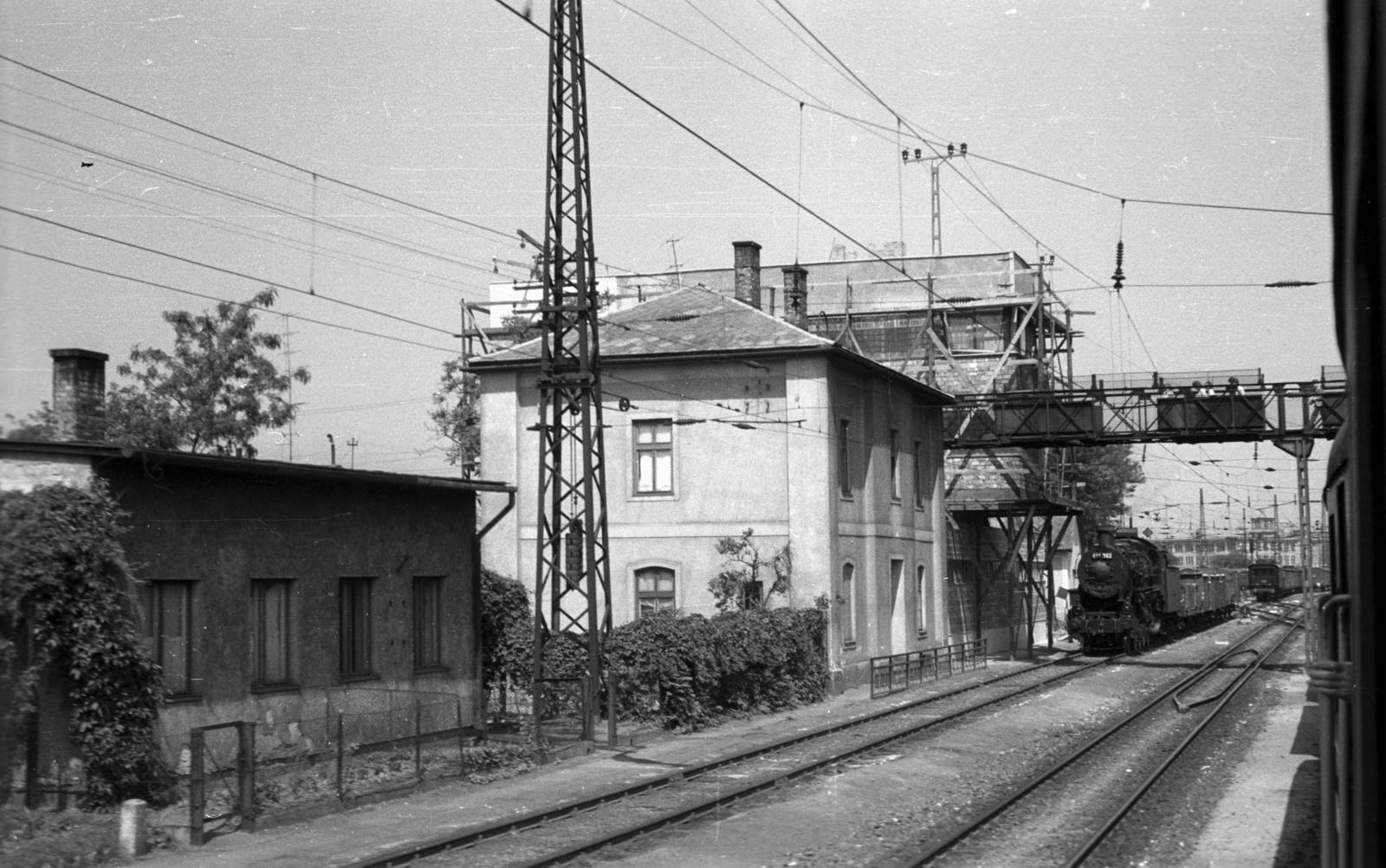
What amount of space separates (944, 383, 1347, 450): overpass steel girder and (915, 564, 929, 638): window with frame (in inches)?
194

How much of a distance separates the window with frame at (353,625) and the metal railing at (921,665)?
44.5 feet

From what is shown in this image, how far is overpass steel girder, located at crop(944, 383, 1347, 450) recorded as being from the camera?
127 ft

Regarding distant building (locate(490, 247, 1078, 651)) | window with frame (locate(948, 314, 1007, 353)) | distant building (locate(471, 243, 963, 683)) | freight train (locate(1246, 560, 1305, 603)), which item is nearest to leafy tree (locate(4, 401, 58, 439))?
distant building (locate(471, 243, 963, 683))

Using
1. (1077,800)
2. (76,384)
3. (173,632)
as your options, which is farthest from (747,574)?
(76,384)

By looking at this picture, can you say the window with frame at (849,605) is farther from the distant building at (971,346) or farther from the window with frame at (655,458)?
the distant building at (971,346)

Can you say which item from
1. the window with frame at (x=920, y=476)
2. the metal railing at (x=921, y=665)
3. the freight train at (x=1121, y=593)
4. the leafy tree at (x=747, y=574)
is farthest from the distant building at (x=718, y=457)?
the freight train at (x=1121, y=593)

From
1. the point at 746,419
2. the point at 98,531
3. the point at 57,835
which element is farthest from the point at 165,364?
the point at 57,835

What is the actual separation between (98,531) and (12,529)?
3.50 feet

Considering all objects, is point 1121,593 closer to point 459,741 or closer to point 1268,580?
point 459,741

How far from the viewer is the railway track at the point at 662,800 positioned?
13.0 metres

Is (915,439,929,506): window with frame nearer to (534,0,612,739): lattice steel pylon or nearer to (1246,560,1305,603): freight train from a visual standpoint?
(534,0,612,739): lattice steel pylon

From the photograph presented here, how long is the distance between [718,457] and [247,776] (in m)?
19.8

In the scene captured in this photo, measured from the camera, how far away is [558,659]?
24.7 m

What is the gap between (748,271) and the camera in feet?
126
